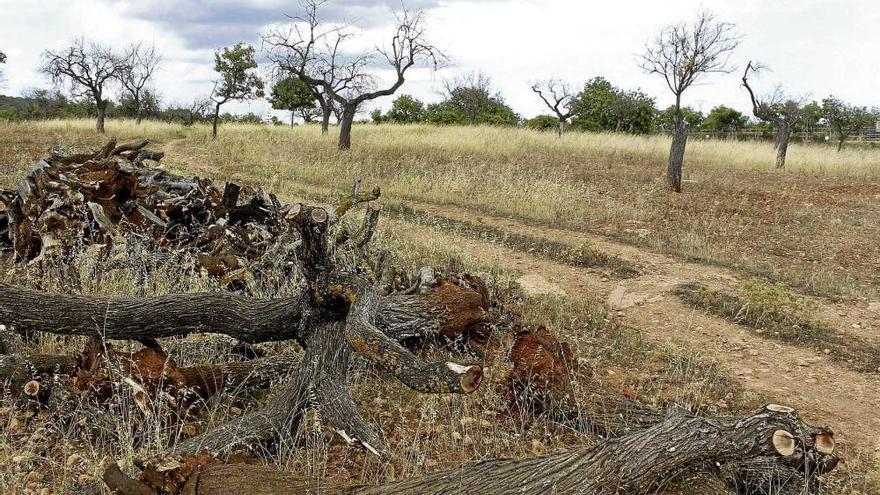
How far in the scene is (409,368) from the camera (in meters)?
2.82

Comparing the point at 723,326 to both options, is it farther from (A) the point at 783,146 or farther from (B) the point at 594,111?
(B) the point at 594,111

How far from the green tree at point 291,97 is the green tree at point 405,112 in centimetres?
521

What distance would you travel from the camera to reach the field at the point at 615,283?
366 cm

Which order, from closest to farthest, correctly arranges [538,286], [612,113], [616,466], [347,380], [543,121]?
[616,466] < [347,380] < [538,286] < [612,113] < [543,121]

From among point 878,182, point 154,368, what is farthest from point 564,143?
point 154,368

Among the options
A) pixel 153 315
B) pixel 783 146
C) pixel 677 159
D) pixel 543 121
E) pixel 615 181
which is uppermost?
pixel 543 121

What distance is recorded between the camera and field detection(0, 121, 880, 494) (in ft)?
12.0

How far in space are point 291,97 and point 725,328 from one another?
132 feet

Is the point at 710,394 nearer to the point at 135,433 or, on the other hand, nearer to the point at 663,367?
the point at 663,367

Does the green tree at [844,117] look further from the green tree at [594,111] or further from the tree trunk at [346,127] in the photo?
the tree trunk at [346,127]

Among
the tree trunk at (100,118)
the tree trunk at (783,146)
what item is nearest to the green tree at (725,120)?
the tree trunk at (783,146)

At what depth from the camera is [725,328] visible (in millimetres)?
6234

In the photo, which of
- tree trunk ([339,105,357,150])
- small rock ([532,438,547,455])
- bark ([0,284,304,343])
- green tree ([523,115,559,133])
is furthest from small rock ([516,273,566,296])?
green tree ([523,115,559,133])

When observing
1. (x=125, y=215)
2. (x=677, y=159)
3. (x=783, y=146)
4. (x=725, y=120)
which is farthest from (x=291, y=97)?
(x=125, y=215)
